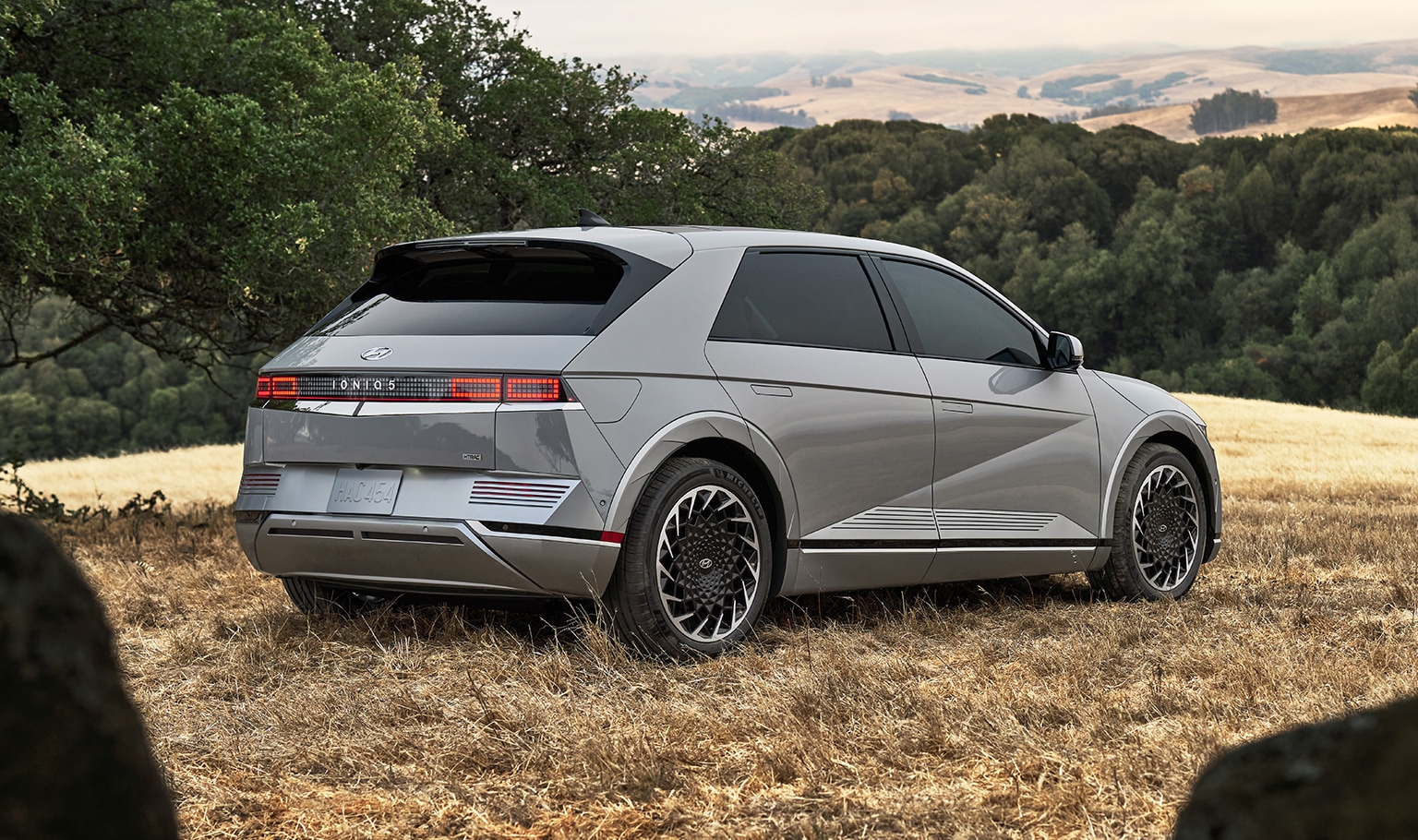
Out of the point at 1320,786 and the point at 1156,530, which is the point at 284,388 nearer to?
the point at 1156,530

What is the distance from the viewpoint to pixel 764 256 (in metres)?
5.76

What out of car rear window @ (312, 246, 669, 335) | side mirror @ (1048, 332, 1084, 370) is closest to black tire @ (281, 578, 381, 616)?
car rear window @ (312, 246, 669, 335)

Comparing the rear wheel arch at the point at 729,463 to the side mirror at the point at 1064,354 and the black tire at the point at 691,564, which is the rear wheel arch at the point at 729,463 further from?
the side mirror at the point at 1064,354

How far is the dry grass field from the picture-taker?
337 cm

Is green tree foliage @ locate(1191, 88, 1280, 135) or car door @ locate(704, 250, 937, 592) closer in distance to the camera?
car door @ locate(704, 250, 937, 592)

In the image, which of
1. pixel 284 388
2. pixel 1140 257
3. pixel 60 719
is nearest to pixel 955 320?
pixel 284 388

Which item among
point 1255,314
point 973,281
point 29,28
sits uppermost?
point 29,28

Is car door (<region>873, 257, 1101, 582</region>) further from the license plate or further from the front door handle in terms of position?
the license plate

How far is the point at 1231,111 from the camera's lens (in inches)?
5714

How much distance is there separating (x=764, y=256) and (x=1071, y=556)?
2.27 metres

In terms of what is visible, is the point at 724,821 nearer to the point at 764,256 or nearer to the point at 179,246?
the point at 764,256

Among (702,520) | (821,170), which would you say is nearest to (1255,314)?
(821,170)

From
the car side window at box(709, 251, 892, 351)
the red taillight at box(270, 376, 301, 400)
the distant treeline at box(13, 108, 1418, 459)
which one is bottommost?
the distant treeline at box(13, 108, 1418, 459)

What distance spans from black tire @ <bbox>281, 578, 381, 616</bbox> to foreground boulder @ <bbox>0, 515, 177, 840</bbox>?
15.1 ft
